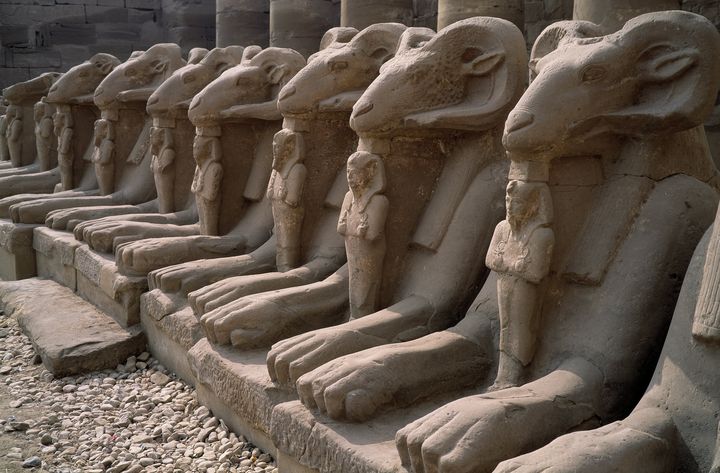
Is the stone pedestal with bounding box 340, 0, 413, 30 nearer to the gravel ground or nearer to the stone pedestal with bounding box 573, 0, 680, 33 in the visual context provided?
the stone pedestal with bounding box 573, 0, 680, 33

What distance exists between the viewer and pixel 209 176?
17.4 ft

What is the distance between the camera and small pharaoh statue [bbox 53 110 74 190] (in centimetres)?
766

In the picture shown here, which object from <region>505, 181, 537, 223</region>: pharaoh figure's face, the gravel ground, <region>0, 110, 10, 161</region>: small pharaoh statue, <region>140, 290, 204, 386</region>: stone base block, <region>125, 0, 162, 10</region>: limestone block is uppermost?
<region>125, 0, 162, 10</region>: limestone block

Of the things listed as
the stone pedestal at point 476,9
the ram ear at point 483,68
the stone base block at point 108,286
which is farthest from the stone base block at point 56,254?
the ram ear at point 483,68

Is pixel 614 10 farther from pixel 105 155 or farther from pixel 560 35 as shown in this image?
pixel 105 155

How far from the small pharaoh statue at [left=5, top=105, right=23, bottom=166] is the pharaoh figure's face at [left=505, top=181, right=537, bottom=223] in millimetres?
7209

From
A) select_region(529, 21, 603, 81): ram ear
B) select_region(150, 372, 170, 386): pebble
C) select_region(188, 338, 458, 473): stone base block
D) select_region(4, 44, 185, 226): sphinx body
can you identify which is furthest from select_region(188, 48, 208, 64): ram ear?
select_region(529, 21, 603, 81): ram ear

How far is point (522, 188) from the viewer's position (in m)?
2.89

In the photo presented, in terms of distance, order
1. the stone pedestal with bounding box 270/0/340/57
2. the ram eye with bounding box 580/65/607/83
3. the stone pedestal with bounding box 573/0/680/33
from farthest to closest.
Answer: the stone pedestal with bounding box 270/0/340/57, the stone pedestal with bounding box 573/0/680/33, the ram eye with bounding box 580/65/607/83

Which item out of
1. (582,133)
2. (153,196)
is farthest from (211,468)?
(153,196)

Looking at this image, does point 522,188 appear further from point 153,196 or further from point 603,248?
point 153,196

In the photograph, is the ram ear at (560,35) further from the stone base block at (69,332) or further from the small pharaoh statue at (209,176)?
the stone base block at (69,332)

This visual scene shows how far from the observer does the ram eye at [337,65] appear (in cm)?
433

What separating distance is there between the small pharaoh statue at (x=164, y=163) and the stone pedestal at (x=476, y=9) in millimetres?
2000
